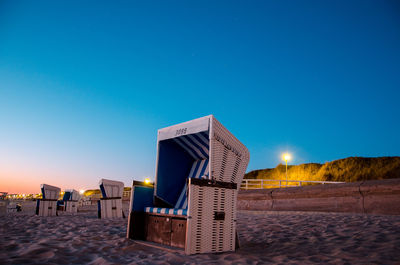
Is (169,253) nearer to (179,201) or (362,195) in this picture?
(179,201)

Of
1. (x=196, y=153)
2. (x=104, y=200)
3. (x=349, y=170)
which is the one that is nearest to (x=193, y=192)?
(x=196, y=153)

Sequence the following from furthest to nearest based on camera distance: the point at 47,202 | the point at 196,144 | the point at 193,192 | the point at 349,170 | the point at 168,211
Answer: the point at 349,170
the point at 47,202
the point at 196,144
the point at 168,211
the point at 193,192

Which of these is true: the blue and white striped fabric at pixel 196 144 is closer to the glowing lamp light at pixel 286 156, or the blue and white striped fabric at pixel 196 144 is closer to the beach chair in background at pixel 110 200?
the beach chair in background at pixel 110 200

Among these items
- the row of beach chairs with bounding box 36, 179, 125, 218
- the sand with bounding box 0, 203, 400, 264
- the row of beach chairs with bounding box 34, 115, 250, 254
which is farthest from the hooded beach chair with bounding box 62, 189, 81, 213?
the row of beach chairs with bounding box 34, 115, 250, 254

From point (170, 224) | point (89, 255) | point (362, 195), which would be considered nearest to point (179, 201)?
point (170, 224)

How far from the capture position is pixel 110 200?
9.61 m

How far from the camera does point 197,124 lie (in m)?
4.27

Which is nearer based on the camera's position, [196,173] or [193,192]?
[193,192]

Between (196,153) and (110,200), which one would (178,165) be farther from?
(110,200)

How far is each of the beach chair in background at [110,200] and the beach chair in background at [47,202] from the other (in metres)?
3.02

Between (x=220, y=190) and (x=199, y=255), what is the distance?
0.90 m

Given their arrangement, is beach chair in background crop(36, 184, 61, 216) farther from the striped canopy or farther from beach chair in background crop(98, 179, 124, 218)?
the striped canopy

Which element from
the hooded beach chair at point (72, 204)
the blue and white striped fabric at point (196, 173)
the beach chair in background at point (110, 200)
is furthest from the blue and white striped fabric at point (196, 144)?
the hooded beach chair at point (72, 204)

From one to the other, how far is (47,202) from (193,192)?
9761mm
